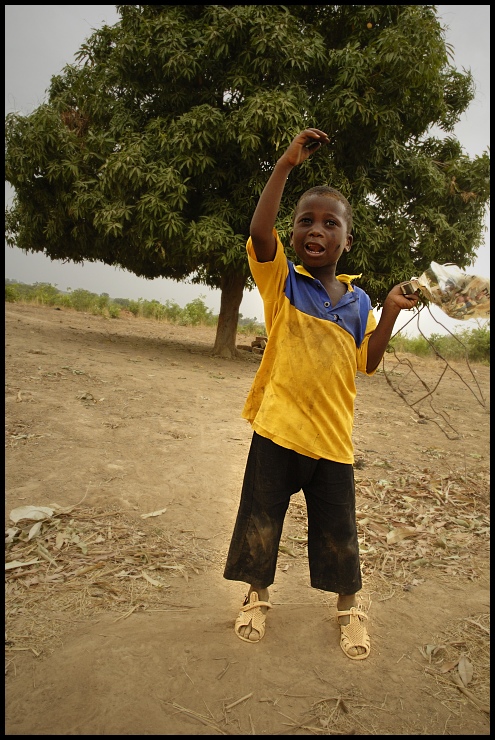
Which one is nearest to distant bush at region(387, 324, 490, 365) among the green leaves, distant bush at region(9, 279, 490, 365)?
distant bush at region(9, 279, 490, 365)

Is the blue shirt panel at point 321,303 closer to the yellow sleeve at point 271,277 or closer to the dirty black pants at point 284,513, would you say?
the yellow sleeve at point 271,277

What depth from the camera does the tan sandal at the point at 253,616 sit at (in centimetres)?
182

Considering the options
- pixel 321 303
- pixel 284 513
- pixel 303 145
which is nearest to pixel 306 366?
pixel 321 303

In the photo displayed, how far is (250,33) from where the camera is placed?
24.9ft

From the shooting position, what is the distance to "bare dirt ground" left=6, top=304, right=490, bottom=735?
1.49 m

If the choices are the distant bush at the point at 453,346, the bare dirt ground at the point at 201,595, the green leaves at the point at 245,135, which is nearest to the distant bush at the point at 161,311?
the distant bush at the point at 453,346

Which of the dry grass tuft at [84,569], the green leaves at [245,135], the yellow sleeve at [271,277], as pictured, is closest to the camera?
the yellow sleeve at [271,277]

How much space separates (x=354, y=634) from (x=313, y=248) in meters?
1.45

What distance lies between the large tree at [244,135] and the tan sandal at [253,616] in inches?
244

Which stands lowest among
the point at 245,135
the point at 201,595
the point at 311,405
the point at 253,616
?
the point at 201,595

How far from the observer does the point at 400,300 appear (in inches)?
70.4

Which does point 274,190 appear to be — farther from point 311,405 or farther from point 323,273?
point 311,405

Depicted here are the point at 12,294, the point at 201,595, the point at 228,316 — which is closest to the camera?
the point at 201,595

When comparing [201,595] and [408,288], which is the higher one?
[408,288]
